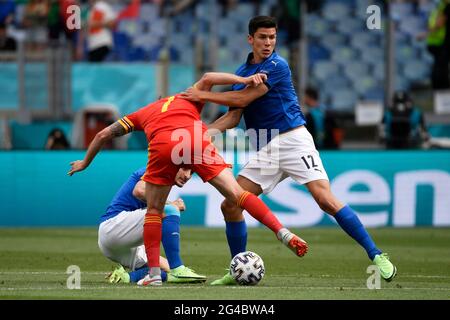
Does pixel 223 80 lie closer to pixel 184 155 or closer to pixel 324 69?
pixel 184 155

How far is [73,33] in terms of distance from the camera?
920 inches

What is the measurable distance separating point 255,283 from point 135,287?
108 cm

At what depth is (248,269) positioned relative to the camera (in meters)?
10.1

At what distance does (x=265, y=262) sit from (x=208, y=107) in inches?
392

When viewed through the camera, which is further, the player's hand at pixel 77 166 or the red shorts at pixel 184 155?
the player's hand at pixel 77 166

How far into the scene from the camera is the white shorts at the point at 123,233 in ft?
35.0

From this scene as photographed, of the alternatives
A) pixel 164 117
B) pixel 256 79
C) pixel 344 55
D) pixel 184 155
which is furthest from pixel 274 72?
pixel 344 55

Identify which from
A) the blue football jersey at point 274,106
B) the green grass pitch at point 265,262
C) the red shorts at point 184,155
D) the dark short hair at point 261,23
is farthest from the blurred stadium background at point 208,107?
the red shorts at point 184,155

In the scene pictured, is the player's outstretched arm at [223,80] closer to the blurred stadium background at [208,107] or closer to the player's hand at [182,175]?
the player's hand at [182,175]

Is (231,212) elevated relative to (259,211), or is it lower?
lower

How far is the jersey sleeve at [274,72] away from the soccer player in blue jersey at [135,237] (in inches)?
55.1

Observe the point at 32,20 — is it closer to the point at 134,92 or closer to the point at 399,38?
the point at 134,92
